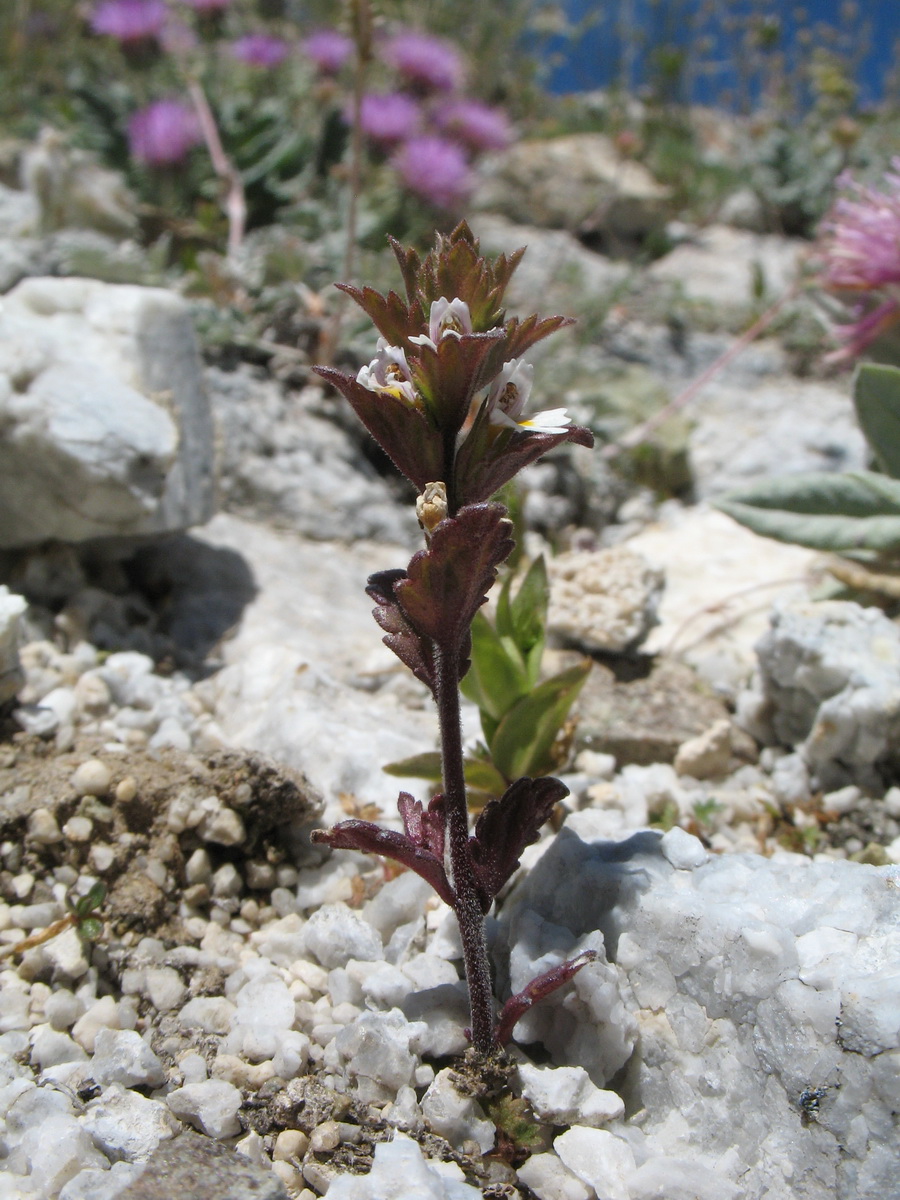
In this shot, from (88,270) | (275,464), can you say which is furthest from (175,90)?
(275,464)

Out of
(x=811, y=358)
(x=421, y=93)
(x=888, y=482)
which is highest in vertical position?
(x=421, y=93)

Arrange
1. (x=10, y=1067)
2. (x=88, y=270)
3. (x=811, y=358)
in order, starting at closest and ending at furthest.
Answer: (x=10, y=1067) < (x=88, y=270) < (x=811, y=358)

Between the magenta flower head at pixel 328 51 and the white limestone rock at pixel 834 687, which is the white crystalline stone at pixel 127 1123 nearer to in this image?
the white limestone rock at pixel 834 687

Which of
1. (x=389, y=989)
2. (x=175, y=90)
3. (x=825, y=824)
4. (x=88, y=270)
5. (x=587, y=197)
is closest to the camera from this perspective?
(x=389, y=989)

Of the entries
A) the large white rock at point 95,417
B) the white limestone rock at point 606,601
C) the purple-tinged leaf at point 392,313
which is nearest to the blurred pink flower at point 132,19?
the large white rock at point 95,417

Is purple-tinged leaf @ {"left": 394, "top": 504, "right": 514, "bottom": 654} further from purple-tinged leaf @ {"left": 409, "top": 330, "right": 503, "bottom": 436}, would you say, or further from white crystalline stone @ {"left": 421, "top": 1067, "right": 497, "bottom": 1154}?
white crystalline stone @ {"left": 421, "top": 1067, "right": 497, "bottom": 1154}

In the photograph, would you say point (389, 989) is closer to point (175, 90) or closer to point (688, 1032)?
point (688, 1032)

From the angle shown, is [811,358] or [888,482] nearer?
[888,482]

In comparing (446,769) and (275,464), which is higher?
(446,769)
